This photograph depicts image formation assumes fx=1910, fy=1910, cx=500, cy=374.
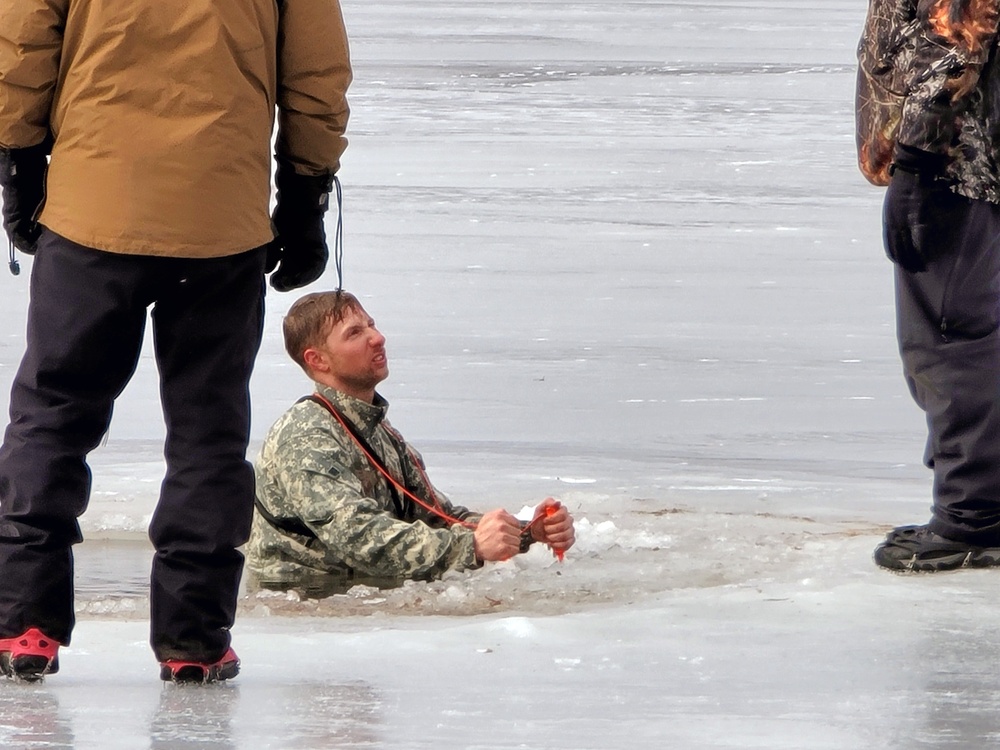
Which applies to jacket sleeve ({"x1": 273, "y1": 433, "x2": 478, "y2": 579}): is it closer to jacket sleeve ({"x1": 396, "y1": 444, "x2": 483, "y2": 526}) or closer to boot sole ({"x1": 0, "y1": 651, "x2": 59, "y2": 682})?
jacket sleeve ({"x1": 396, "y1": 444, "x2": 483, "y2": 526})

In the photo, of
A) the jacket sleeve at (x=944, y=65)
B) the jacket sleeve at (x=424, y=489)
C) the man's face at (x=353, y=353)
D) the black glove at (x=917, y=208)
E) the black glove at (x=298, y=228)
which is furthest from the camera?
the jacket sleeve at (x=424, y=489)

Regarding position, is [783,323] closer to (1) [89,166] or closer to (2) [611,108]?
(1) [89,166]

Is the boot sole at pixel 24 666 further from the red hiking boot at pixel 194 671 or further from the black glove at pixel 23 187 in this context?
the black glove at pixel 23 187

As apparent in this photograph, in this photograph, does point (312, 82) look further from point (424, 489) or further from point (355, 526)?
point (424, 489)

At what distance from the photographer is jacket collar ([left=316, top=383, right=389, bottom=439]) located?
4.50 m

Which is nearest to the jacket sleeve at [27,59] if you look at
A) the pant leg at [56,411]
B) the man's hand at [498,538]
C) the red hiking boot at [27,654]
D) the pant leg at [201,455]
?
the pant leg at [56,411]

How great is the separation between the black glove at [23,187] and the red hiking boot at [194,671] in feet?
2.47

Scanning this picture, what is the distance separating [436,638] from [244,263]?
0.83 m

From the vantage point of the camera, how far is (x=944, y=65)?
3992 mm

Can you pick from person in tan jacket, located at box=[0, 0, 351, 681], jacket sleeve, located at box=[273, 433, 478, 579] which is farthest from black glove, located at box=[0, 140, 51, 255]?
jacket sleeve, located at box=[273, 433, 478, 579]

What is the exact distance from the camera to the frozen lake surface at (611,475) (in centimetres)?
312

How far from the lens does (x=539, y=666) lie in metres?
3.39

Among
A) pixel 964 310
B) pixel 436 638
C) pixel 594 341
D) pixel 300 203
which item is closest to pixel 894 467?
pixel 964 310

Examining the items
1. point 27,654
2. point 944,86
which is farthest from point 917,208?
point 27,654
